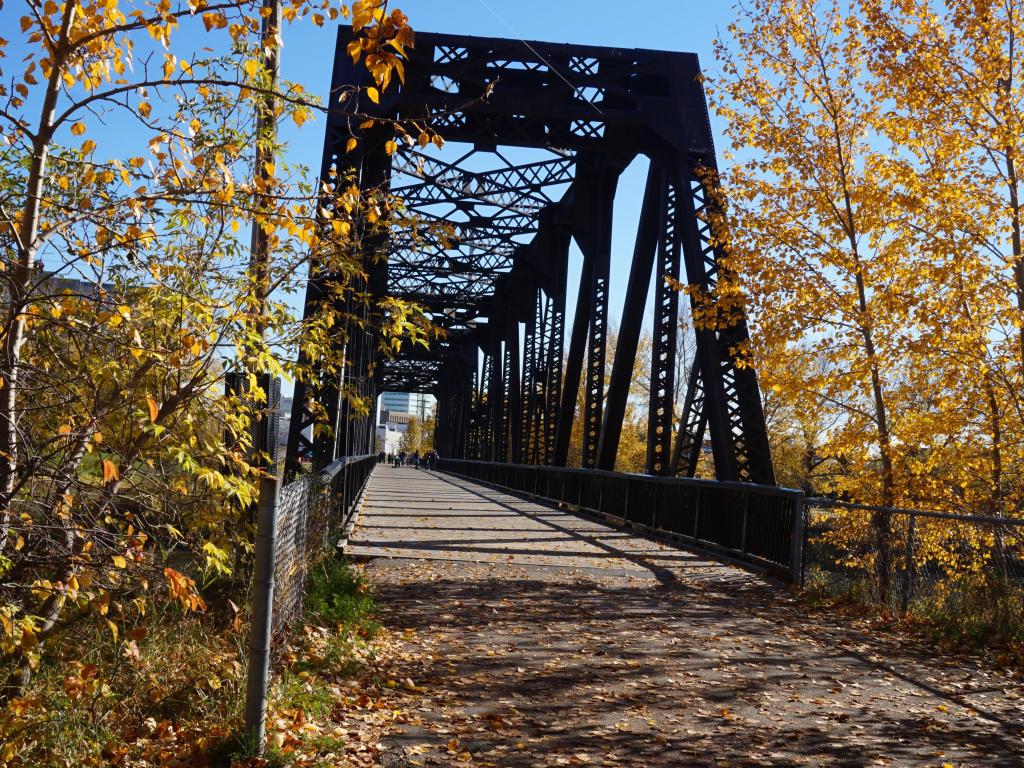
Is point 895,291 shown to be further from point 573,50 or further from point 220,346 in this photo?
point 220,346

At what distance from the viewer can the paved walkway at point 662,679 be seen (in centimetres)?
457

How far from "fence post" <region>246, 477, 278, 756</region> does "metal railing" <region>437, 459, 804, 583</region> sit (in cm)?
716

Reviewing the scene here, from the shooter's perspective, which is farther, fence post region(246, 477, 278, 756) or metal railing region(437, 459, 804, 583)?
metal railing region(437, 459, 804, 583)

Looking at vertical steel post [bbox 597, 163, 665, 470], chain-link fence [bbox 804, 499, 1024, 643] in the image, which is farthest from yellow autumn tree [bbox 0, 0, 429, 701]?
vertical steel post [bbox 597, 163, 665, 470]

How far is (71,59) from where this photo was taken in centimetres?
393

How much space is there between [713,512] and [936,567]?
3.57 m

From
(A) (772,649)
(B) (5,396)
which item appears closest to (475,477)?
(A) (772,649)

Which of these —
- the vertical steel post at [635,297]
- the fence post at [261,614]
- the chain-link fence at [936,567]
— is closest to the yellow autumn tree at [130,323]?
the fence post at [261,614]

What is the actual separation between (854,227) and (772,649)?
7349mm

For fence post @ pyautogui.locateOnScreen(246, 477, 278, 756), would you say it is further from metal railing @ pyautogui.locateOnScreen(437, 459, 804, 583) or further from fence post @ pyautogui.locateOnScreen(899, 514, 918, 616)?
metal railing @ pyautogui.locateOnScreen(437, 459, 804, 583)

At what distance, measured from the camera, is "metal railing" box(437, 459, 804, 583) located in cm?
1026

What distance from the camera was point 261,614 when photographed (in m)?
3.90

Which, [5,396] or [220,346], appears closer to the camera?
[5,396]

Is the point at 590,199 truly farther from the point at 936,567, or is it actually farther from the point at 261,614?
the point at 261,614
